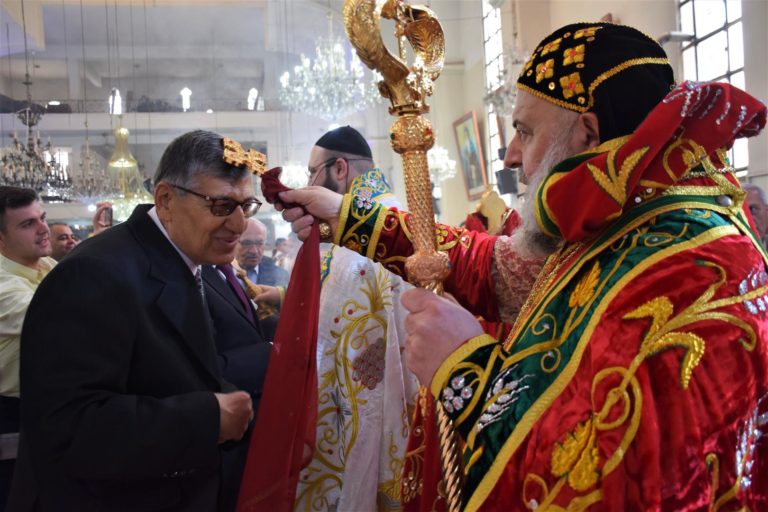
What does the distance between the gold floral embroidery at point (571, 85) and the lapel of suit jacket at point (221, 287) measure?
1318mm

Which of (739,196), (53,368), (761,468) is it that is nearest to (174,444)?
(53,368)

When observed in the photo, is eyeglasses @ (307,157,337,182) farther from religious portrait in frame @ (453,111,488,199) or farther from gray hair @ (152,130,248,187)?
religious portrait in frame @ (453,111,488,199)

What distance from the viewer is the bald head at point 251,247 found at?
6.00 meters

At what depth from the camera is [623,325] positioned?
127 centimetres

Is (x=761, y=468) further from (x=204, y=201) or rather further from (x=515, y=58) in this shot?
(x=515, y=58)

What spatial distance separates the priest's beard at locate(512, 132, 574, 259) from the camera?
164 centimetres

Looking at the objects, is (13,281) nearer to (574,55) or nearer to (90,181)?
(574,55)

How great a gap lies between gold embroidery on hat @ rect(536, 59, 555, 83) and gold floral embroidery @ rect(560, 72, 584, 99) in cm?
4

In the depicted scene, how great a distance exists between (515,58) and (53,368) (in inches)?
408

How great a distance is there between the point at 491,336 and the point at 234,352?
1.03 m

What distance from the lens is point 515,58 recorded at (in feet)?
36.6

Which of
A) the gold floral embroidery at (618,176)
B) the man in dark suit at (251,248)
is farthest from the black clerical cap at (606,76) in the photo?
the man in dark suit at (251,248)

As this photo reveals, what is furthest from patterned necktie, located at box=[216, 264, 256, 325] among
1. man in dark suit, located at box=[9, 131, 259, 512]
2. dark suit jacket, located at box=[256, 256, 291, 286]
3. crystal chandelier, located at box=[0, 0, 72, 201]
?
crystal chandelier, located at box=[0, 0, 72, 201]

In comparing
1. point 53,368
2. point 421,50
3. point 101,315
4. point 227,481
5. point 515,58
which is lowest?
point 227,481
